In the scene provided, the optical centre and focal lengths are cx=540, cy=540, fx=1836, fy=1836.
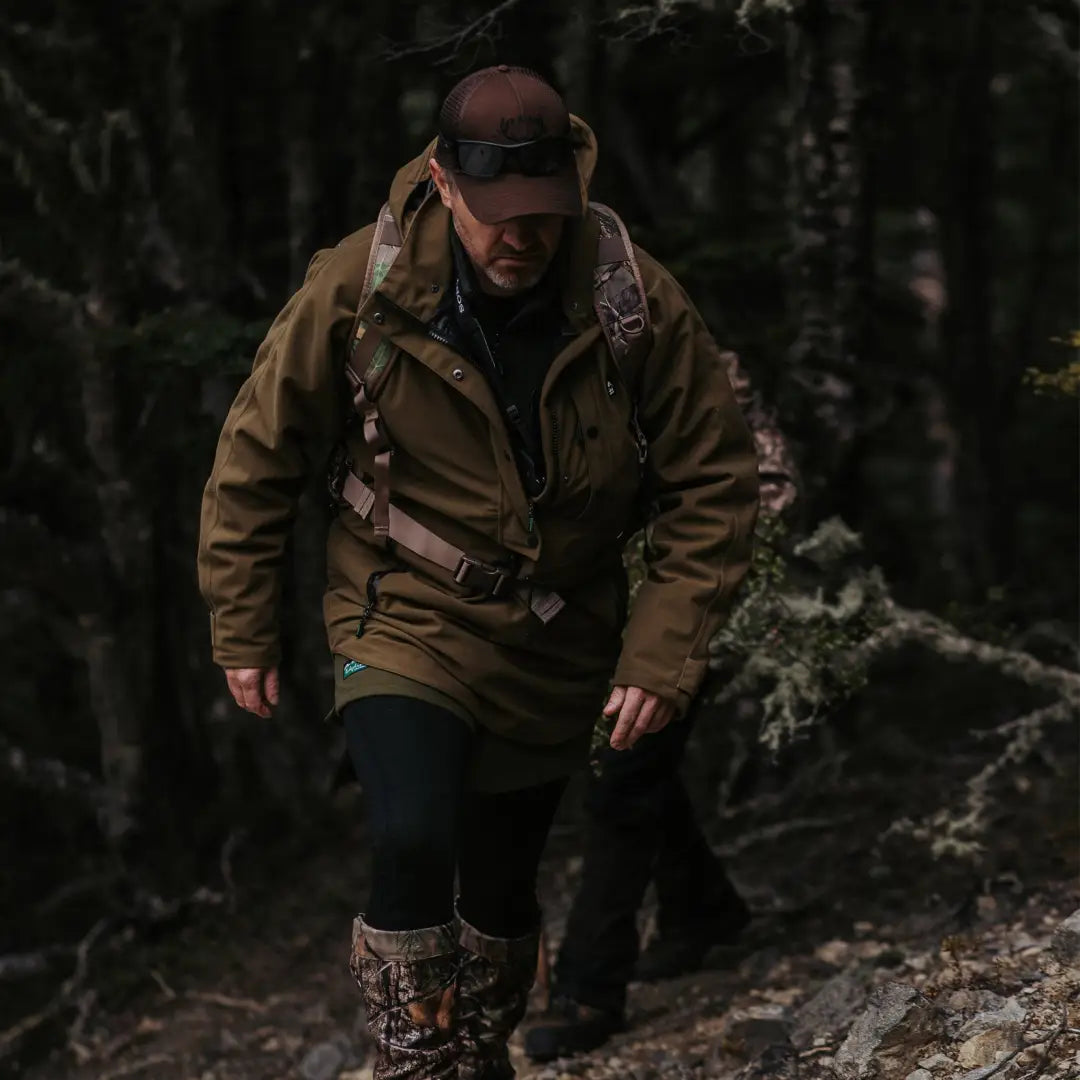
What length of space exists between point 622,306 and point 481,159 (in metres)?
0.47

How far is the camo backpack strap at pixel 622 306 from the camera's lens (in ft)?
13.5

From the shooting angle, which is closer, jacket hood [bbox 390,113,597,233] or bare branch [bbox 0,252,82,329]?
jacket hood [bbox 390,113,597,233]

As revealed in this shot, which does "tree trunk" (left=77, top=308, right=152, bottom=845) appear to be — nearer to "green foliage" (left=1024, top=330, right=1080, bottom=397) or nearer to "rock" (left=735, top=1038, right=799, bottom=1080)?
"green foliage" (left=1024, top=330, right=1080, bottom=397)

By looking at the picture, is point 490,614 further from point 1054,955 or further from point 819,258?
point 819,258

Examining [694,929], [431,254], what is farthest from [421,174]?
[694,929]

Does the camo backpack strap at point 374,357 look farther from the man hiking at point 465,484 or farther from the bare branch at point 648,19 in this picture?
the bare branch at point 648,19

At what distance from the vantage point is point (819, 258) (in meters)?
7.53

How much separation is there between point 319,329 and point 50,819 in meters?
7.35

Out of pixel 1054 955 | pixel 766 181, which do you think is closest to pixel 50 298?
pixel 1054 955

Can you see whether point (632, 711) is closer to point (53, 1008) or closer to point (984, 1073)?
point (984, 1073)

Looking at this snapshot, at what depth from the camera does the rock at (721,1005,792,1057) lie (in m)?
5.58

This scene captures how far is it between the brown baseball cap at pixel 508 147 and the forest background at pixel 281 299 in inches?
98.6

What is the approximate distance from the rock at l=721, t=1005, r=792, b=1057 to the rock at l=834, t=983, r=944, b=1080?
486mm

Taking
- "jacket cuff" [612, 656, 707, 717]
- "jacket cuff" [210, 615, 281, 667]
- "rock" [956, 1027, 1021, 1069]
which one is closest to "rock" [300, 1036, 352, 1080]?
"rock" [956, 1027, 1021, 1069]
